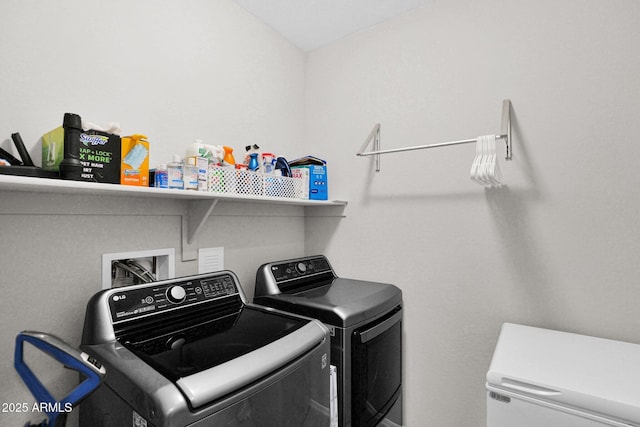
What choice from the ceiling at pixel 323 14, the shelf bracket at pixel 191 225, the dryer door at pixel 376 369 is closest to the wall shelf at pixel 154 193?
the shelf bracket at pixel 191 225

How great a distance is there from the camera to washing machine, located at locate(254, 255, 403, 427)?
1.32 meters

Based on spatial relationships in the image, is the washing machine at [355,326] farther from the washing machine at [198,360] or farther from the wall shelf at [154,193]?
the wall shelf at [154,193]

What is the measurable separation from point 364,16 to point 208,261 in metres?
1.69

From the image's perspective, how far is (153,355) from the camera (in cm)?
92

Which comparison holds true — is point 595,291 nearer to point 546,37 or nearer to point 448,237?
point 448,237

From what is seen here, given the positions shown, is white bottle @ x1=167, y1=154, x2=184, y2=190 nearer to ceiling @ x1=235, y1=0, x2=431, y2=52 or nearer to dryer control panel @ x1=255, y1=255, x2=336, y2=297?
dryer control panel @ x1=255, y1=255, x2=336, y2=297

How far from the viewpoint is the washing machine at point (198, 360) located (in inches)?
30.2

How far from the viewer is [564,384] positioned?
3.25ft

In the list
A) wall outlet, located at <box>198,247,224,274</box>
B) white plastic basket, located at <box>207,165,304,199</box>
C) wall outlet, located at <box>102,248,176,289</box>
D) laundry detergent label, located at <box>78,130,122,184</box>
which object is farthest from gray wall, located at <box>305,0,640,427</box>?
laundry detergent label, located at <box>78,130,122,184</box>

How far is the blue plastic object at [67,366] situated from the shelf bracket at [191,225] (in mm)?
774

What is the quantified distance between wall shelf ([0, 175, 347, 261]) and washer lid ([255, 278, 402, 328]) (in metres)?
0.48

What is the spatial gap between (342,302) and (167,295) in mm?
724

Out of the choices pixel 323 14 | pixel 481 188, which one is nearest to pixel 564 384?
pixel 481 188

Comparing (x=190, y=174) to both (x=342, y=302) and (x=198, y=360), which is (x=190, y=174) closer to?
(x=198, y=360)
